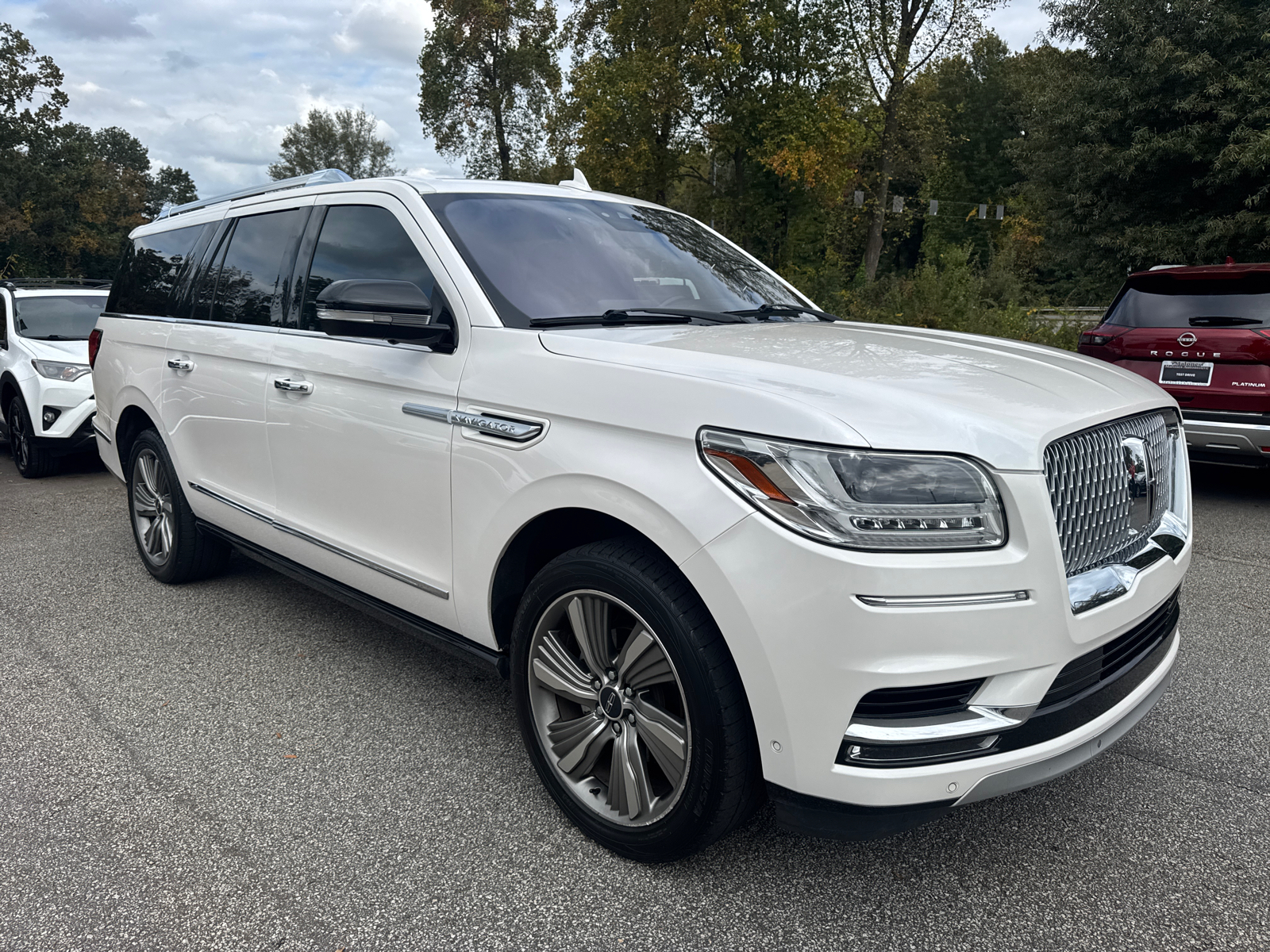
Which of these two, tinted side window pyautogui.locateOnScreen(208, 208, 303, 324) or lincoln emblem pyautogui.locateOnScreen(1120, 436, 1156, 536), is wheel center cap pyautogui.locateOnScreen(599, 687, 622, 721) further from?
tinted side window pyautogui.locateOnScreen(208, 208, 303, 324)

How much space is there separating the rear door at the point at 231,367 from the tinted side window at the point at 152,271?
35 cm

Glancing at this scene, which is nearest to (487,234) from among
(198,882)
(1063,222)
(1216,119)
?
(198,882)

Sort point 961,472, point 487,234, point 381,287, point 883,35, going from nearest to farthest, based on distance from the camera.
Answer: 1. point 961,472
2. point 381,287
3. point 487,234
4. point 883,35

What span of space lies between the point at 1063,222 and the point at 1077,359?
1448 cm

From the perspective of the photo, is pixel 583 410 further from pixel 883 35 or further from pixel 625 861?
pixel 883 35

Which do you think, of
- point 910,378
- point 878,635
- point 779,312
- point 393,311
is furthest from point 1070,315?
point 878,635

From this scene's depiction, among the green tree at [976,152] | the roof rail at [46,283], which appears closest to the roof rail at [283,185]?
the roof rail at [46,283]

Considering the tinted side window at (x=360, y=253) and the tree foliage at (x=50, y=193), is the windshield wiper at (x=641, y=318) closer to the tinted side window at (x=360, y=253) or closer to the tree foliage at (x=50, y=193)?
→ the tinted side window at (x=360, y=253)

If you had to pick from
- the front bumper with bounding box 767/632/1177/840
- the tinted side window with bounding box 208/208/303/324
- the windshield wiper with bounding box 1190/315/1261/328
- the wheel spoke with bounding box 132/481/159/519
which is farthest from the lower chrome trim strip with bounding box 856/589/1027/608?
the windshield wiper with bounding box 1190/315/1261/328

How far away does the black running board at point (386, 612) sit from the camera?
9.70 ft

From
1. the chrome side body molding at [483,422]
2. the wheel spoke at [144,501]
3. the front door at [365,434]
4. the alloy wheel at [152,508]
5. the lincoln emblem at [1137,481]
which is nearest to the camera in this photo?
the lincoln emblem at [1137,481]

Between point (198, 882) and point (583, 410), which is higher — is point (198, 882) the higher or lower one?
the lower one

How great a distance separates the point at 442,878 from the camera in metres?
2.50

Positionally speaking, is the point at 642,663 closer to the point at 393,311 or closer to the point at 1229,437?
the point at 393,311
